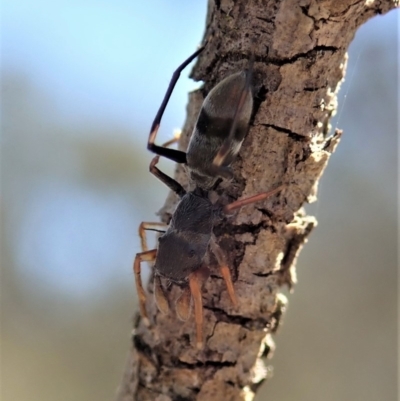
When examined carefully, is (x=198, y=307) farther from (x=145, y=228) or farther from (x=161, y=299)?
(x=145, y=228)

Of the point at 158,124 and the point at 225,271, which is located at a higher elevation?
the point at 158,124

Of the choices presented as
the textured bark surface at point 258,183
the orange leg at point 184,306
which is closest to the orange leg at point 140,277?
the textured bark surface at point 258,183

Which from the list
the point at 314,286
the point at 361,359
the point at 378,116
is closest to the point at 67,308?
the point at 314,286

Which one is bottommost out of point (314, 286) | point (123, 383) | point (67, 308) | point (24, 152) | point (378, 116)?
point (123, 383)

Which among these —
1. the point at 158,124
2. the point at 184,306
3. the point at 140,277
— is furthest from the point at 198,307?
the point at 158,124

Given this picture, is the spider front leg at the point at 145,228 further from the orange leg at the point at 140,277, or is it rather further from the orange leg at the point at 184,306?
the orange leg at the point at 184,306

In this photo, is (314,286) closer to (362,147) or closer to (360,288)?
(360,288)

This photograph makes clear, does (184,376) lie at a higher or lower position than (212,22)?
lower

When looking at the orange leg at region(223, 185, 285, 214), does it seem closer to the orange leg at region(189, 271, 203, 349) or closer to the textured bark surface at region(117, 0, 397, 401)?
the textured bark surface at region(117, 0, 397, 401)
